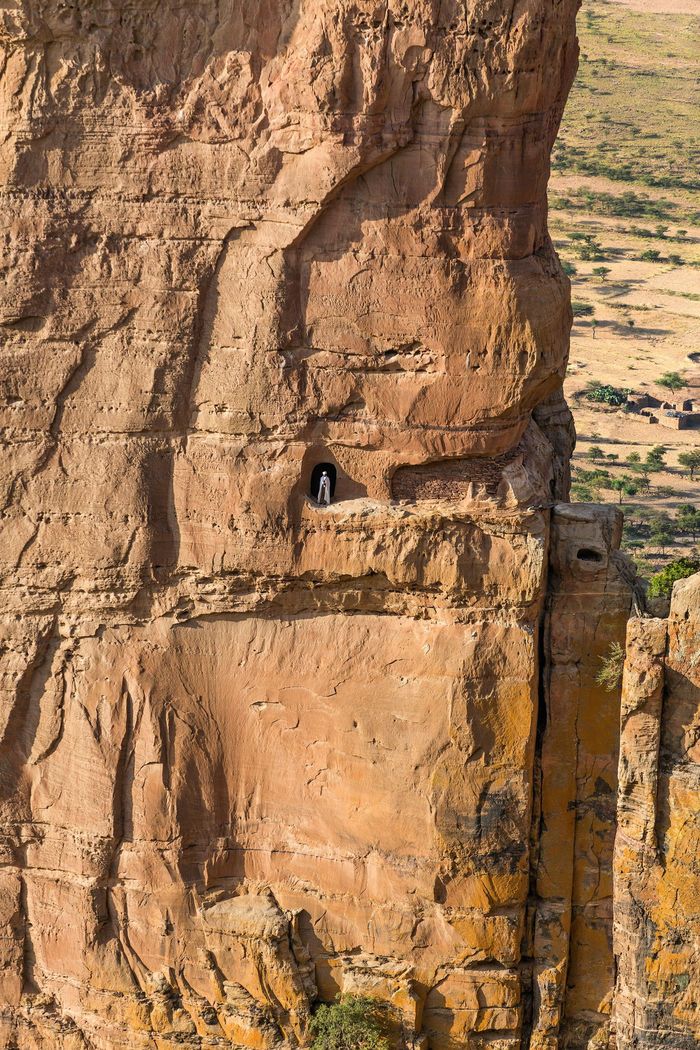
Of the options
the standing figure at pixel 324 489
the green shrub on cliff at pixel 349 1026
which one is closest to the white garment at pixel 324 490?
the standing figure at pixel 324 489

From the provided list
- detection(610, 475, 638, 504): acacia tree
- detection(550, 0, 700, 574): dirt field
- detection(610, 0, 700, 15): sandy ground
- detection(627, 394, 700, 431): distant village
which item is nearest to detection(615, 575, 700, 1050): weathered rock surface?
detection(550, 0, 700, 574): dirt field

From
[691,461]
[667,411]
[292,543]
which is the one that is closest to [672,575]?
[292,543]

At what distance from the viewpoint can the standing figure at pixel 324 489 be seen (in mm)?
19844

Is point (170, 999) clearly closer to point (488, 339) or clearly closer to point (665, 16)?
point (488, 339)

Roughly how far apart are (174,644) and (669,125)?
81165 millimetres

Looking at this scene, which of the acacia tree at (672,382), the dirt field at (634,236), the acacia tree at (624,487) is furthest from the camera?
the acacia tree at (672,382)

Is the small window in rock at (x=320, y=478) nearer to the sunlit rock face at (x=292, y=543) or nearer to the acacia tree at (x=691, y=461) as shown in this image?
the sunlit rock face at (x=292, y=543)

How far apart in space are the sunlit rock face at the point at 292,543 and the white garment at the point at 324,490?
14cm

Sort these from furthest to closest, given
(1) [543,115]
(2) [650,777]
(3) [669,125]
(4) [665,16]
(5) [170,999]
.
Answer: (4) [665,16] → (3) [669,125] → (5) [170,999] → (2) [650,777] → (1) [543,115]

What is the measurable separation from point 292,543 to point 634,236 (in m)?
67.5

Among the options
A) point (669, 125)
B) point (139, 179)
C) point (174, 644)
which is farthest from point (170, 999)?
point (669, 125)

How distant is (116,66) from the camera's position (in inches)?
733

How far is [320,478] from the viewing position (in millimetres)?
19938

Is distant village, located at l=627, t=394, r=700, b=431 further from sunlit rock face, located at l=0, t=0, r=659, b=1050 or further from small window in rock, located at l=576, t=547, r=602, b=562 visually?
small window in rock, located at l=576, t=547, r=602, b=562
